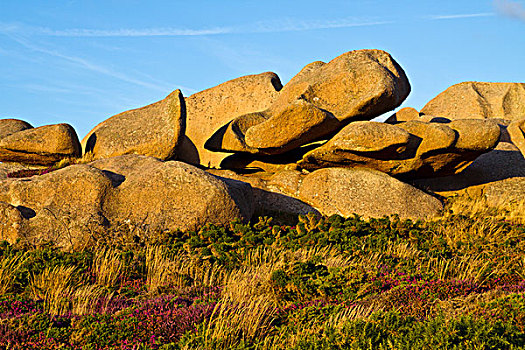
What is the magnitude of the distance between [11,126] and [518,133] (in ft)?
72.6

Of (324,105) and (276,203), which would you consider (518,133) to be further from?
(276,203)

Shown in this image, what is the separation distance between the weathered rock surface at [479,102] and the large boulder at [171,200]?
916 inches

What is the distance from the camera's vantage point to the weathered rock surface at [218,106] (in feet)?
71.0

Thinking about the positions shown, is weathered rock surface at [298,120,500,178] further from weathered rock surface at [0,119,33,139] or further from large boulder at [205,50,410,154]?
weathered rock surface at [0,119,33,139]

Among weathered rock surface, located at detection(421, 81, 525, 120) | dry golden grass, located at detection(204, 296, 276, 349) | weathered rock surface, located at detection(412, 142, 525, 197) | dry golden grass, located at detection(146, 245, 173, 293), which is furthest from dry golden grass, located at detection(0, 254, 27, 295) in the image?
weathered rock surface, located at detection(421, 81, 525, 120)

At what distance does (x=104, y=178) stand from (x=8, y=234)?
2.49 meters

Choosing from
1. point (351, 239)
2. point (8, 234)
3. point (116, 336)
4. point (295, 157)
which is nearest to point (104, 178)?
point (8, 234)

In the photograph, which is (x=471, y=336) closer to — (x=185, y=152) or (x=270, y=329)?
(x=270, y=329)

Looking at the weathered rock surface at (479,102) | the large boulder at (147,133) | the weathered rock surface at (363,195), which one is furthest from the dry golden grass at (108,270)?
the weathered rock surface at (479,102)

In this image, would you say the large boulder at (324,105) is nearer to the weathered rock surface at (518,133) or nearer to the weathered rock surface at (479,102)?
the weathered rock surface at (518,133)

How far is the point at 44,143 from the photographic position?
63.3 feet

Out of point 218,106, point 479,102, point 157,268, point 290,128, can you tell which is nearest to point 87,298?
point 157,268

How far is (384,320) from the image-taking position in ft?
21.6

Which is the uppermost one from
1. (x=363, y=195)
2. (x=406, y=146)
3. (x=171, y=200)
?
(x=406, y=146)
